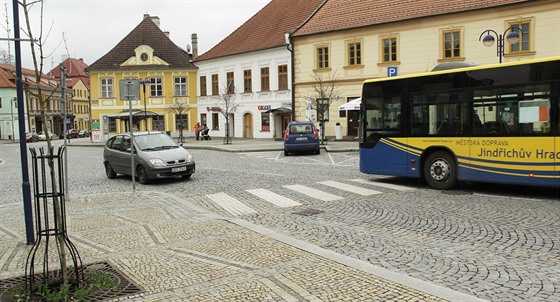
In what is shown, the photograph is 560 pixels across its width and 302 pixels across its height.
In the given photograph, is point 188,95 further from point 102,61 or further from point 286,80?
point 286,80

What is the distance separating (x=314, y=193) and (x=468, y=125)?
4.06 m

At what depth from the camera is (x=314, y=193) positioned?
1238 cm

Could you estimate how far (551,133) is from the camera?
35.0 ft

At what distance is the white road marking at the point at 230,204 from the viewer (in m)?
10.2

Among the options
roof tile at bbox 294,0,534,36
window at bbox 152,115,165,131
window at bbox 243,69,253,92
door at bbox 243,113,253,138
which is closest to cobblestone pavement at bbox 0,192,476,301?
roof tile at bbox 294,0,534,36

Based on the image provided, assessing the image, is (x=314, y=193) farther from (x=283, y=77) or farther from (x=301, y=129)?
(x=283, y=77)

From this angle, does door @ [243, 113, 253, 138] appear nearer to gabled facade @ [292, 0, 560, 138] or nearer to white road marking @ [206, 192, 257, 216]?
gabled facade @ [292, 0, 560, 138]

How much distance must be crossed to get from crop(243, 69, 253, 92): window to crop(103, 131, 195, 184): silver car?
27597mm

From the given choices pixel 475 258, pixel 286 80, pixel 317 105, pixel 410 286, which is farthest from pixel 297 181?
pixel 286 80

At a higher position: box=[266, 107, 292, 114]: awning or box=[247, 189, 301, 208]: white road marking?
box=[266, 107, 292, 114]: awning

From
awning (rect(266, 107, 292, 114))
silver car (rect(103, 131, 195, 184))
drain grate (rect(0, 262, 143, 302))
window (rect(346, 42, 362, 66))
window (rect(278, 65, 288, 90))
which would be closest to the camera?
drain grate (rect(0, 262, 143, 302))

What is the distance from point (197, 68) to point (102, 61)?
1024 cm

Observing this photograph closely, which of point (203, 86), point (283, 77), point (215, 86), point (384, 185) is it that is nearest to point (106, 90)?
point (203, 86)

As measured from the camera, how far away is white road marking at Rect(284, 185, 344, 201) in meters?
11.6
